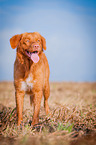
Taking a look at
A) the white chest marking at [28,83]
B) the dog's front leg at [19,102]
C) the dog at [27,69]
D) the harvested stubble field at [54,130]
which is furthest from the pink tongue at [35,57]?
the harvested stubble field at [54,130]

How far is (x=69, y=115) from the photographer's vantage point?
4422mm

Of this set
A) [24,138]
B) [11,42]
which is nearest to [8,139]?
[24,138]

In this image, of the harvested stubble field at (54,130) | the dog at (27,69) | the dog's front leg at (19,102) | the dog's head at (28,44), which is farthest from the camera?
the dog's front leg at (19,102)

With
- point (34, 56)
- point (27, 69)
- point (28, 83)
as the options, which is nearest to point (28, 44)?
point (34, 56)

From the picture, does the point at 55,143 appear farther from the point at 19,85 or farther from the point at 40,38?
the point at 40,38

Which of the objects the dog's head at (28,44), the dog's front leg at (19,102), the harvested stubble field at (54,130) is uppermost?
the dog's head at (28,44)

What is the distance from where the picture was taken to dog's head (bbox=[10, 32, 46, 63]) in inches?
149

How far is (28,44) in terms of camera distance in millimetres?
3834

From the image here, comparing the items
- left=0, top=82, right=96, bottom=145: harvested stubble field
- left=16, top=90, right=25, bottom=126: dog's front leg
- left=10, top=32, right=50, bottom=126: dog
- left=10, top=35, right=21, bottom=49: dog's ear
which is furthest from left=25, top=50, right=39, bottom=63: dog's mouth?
left=0, top=82, right=96, bottom=145: harvested stubble field

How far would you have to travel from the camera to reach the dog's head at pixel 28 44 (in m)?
3.77

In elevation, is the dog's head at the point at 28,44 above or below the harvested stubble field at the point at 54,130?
above

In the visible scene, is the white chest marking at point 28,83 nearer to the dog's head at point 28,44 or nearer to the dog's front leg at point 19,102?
the dog's front leg at point 19,102

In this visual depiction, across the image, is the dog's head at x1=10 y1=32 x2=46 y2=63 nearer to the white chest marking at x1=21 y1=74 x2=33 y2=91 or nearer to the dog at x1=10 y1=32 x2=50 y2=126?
the dog at x1=10 y1=32 x2=50 y2=126

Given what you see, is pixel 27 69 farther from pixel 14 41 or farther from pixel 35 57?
pixel 14 41
